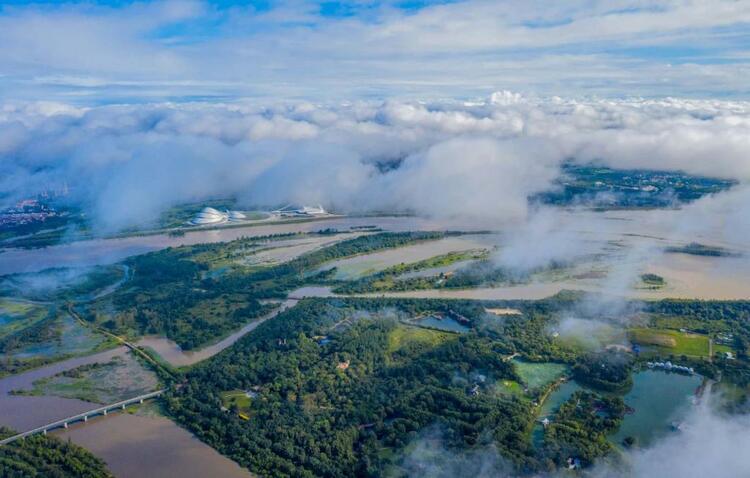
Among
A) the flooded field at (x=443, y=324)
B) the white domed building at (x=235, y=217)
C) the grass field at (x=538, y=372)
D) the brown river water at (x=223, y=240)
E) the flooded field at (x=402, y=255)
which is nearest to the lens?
the brown river water at (x=223, y=240)

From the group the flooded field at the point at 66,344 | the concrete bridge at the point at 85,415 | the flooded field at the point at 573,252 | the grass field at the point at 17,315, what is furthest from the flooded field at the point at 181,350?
the flooded field at the point at 573,252

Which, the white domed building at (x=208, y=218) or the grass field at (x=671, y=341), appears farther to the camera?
the white domed building at (x=208, y=218)

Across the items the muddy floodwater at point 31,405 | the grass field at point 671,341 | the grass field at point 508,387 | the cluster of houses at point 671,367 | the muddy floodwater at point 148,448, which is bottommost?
the muddy floodwater at point 148,448

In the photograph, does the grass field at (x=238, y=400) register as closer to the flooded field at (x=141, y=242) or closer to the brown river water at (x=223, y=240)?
the brown river water at (x=223, y=240)

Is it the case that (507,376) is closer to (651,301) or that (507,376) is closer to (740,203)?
(651,301)

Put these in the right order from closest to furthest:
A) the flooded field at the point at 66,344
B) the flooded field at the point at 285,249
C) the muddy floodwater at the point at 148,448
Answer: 1. the muddy floodwater at the point at 148,448
2. the flooded field at the point at 66,344
3. the flooded field at the point at 285,249

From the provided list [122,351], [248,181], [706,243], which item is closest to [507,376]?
[122,351]

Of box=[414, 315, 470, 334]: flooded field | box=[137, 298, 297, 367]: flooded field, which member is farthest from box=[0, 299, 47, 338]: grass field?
box=[414, 315, 470, 334]: flooded field
